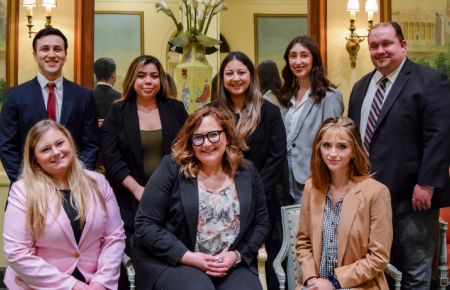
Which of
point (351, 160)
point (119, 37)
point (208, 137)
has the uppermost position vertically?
point (119, 37)

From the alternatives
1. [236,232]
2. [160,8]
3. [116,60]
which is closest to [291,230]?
[236,232]

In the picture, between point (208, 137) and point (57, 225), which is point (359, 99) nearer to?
point (208, 137)

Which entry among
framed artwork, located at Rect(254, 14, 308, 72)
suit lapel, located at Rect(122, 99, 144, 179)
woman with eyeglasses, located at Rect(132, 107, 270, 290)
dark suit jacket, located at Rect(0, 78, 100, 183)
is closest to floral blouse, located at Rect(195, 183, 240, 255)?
woman with eyeglasses, located at Rect(132, 107, 270, 290)

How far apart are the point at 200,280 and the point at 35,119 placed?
132 centimetres

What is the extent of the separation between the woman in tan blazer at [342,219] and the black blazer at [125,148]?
91 centimetres

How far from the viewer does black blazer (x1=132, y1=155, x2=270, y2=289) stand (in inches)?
80.0

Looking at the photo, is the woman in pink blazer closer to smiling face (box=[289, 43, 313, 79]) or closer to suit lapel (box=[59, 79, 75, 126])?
suit lapel (box=[59, 79, 75, 126])

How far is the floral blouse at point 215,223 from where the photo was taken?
207 cm

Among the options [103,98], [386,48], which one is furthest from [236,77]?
[103,98]

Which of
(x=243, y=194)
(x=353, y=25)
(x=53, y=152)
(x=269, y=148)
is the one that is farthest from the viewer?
(x=353, y=25)

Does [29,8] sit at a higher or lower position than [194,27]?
higher

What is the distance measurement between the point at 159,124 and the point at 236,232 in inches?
34.1

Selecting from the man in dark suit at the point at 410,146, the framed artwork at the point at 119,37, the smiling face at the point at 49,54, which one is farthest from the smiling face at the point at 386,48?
the framed artwork at the point at 119,37

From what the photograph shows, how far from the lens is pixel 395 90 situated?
97.3 inches
